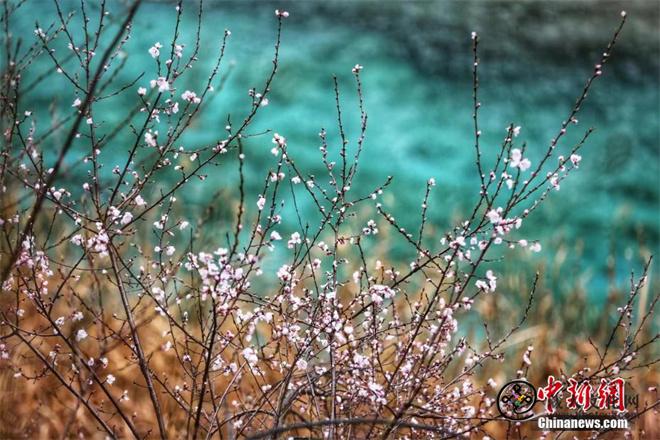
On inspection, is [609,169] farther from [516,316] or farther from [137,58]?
[137,58]

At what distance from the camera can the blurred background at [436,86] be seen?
6.63 metres

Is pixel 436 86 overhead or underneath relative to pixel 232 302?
overhead

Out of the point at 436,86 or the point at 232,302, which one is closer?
the point at 232,302

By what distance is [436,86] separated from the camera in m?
7.53

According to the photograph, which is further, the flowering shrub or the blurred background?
the blurred background

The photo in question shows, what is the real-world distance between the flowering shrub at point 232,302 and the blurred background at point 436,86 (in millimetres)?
1416

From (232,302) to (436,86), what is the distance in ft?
19.2

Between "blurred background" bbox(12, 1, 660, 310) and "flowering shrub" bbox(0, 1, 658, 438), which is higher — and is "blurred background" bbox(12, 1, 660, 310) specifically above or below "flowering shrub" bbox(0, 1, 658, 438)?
above

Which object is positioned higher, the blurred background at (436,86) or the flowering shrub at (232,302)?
the blurred background at (436,86)

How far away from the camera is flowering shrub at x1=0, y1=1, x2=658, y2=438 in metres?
1.89

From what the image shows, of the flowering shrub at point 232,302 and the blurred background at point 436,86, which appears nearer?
the flowering shrub at point 232,302

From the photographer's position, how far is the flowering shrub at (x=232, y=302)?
1.89 metres

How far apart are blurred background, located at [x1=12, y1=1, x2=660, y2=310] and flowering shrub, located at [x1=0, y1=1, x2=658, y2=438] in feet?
4.65

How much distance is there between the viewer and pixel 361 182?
6582mm
